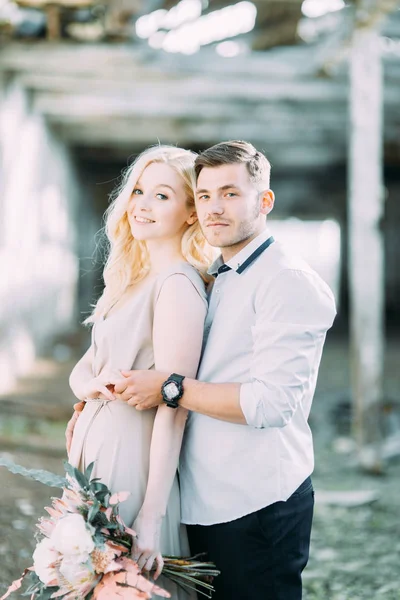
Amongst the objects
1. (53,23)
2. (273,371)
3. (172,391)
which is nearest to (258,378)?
(273,371)

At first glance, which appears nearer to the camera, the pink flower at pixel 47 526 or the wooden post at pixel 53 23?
the pink flower at pixel 47 526

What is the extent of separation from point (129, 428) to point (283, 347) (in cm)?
52

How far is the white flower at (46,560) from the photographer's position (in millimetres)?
1912

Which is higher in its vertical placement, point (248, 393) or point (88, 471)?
→ point (248, 393)

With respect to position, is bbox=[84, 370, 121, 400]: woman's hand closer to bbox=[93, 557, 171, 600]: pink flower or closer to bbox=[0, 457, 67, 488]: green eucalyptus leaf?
bbox=[0, 457, 67, 488]: green eucalyptus leaf

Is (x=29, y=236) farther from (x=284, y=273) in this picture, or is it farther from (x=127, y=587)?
(x=127, y=587)

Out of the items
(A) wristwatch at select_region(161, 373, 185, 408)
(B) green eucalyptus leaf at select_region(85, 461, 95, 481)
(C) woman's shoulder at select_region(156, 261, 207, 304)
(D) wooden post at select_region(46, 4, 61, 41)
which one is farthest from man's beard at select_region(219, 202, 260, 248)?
(D) wooden post at select_region(46, 4, 61, 41)

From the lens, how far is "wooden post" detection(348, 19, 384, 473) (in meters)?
6.30

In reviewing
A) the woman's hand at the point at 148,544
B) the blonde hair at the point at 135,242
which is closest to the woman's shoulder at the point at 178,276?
the blonde hair at the point at 135,242

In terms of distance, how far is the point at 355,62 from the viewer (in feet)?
20.9

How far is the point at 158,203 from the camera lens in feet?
7.26

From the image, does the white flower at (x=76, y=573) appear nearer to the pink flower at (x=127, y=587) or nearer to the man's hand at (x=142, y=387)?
the pink flower at (x=127, y=587)

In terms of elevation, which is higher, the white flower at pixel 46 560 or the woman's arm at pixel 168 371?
the woman's arm at pixel 168 371

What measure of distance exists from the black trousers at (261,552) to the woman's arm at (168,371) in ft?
0.64
